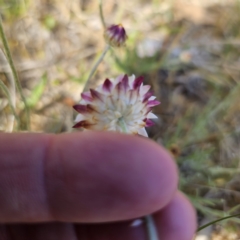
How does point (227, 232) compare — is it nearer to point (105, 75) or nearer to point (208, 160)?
point (208, 160)

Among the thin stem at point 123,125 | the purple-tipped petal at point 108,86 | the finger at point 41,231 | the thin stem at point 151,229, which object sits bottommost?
the finger at point 41,231

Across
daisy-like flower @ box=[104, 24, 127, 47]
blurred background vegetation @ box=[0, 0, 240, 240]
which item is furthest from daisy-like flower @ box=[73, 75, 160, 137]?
blurred background vegetation @ box=[0, 0, 240, 240]

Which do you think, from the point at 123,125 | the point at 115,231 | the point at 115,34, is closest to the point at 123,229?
the point at 115,231

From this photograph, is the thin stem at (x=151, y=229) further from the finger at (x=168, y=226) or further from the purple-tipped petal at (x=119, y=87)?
the purple-tipped petal at (x=119, y=87)

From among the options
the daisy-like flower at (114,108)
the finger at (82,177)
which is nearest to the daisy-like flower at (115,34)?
the daisy-like flower at (114,108)

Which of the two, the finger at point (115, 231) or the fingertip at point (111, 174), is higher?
the fingertip at point (111, 174)

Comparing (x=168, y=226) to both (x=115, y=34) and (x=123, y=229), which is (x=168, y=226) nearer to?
(x=123, y=229)

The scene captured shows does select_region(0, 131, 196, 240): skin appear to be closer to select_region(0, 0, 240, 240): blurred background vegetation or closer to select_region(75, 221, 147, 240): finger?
select_region(75, 221, 147, 240): finger
